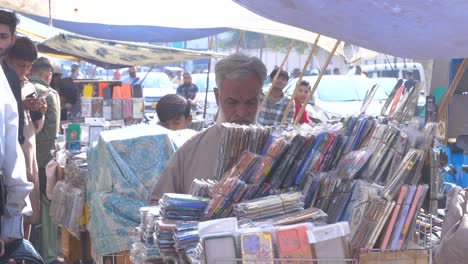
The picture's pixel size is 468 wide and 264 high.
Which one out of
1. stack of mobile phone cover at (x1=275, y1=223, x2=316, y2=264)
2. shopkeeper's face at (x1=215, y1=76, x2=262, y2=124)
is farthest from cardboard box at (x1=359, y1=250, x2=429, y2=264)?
shopkeeper's face at (x1=215, y1=76, x2=262, y2=124)

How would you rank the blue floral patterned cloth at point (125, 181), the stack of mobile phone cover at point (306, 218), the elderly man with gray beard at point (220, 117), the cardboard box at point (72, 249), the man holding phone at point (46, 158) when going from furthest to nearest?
the man holding phone at point (46, 158), the cardboard box at point (72, 249), the blue floral patterned cloth at point (125, 181), the elderly man with gray beard at point (220, 117), the stack of mobile phone cover at point (306, 218)

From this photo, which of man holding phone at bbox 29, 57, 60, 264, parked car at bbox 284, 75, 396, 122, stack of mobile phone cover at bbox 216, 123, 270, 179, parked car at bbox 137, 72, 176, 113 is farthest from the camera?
parked car at bbox 137, 72, 176, 113

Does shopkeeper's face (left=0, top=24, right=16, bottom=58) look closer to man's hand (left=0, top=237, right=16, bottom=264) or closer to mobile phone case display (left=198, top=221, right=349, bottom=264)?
man's hand (left=0, top=237, right=16, bottom=264)

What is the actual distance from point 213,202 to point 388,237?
67 centimetres

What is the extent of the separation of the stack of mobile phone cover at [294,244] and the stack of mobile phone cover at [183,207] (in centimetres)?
51

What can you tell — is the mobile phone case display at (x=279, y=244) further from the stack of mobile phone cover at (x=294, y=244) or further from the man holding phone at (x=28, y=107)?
the man holding phone at (x=28, y=107)

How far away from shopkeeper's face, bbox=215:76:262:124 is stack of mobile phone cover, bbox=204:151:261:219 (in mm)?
941

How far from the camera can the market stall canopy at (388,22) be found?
2.73 m

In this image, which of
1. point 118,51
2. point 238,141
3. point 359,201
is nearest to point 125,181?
point 238,141

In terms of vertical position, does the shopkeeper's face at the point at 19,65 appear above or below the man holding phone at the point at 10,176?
above

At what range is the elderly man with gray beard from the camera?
3.79 m

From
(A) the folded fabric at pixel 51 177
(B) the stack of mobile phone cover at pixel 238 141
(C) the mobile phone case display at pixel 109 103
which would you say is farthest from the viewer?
(C) the mobile phone case display at pixel 109 103

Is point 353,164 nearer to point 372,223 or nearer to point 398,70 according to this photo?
point 372,223

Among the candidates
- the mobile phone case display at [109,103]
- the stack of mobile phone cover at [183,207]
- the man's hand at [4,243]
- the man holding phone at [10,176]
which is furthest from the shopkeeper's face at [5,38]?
the mobile phone case display at [109,103]
